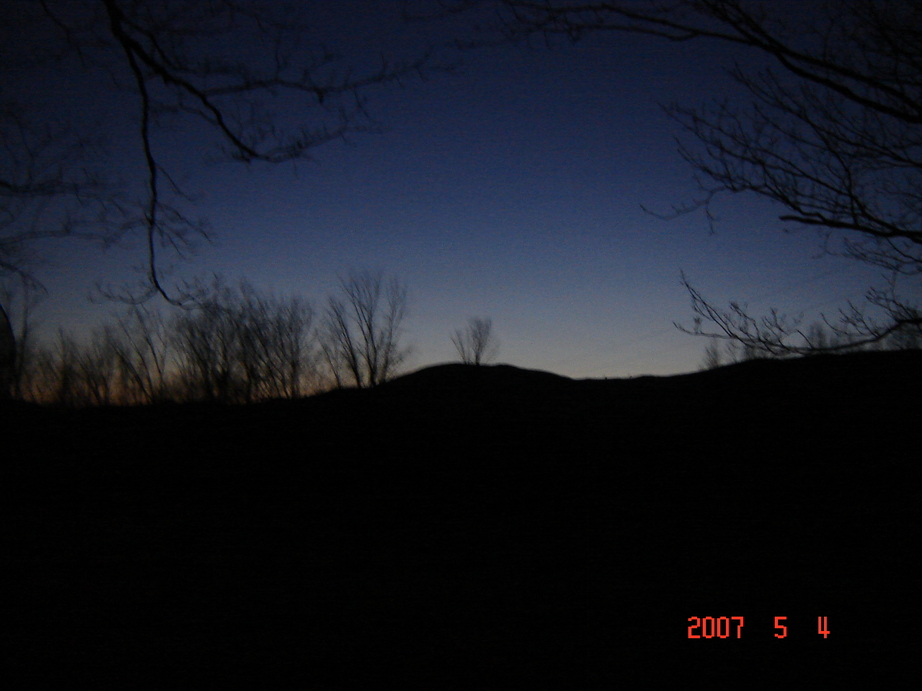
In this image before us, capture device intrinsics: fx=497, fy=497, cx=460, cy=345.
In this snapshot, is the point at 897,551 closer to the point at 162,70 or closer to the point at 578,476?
the point at 578,476

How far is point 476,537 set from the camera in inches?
154

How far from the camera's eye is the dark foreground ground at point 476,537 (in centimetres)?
263

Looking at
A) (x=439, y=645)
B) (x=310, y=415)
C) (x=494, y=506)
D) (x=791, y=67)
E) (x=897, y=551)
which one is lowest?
(x=439, y=645)

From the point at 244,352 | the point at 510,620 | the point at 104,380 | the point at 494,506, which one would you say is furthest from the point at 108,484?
the point at 104,380

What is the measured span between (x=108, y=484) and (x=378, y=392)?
3.13 metres

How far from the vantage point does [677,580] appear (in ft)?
10.8

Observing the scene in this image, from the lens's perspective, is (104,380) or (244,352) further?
(104,380)
